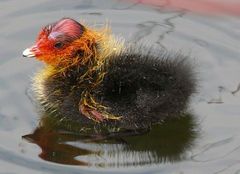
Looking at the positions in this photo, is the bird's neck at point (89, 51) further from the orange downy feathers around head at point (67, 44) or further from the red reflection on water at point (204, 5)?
the red reflection on water at point (204, 5)

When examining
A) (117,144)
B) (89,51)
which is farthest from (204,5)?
(117,144)

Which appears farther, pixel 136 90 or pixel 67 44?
pixel 67 44

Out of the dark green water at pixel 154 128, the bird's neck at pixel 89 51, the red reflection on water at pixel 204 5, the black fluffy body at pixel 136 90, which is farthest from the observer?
the red reflection on water at pixel 204 5

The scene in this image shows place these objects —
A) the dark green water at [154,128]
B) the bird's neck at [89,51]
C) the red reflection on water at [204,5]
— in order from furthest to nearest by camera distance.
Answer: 1. the red reflection on water at [204,5]
2. the bird's neck at [89,51]
3. the dark green water at [154,128]

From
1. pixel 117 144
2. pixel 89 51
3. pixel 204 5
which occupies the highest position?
pixel 89 51

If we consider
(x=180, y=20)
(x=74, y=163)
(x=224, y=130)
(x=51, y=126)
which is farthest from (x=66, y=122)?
(x=180, y=20)

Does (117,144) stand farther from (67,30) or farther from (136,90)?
(67,30)

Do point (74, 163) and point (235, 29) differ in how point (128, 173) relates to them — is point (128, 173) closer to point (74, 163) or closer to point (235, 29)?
point (74, 163)

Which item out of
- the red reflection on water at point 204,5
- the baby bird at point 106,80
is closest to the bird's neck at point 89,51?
the baby bird at point 106,80
